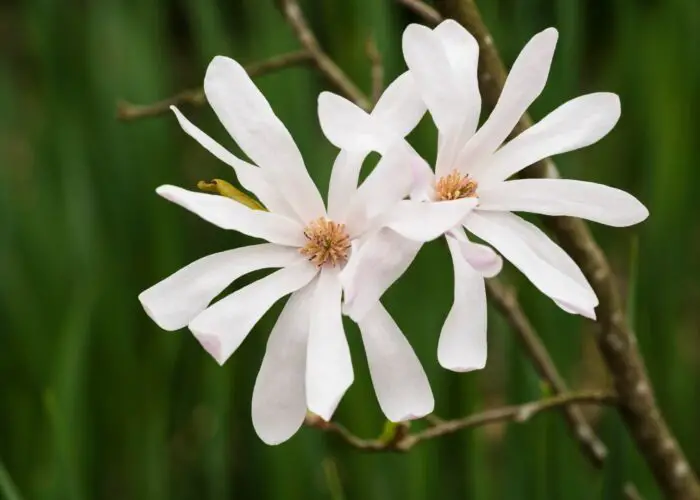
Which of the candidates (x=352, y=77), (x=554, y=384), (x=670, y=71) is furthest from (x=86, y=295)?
(x=670, y=71)

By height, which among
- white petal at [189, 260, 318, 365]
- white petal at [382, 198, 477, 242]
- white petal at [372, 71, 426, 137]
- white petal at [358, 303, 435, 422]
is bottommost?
white petal at [358, 303, 435, 422]

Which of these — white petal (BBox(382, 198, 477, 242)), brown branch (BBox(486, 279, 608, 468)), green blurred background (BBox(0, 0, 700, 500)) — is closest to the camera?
white petal (BBox(382, 198, 477, 242))

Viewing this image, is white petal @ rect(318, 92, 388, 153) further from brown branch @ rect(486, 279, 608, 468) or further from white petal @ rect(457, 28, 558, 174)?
brown branch @ rect(486, 279, 608, 468)

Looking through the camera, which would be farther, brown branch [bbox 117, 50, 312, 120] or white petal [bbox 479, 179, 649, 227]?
brown branch [bbox 117, 50, 312, 120]

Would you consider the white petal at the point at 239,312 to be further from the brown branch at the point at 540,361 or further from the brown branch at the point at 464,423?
the brown branch at the point at 540,361

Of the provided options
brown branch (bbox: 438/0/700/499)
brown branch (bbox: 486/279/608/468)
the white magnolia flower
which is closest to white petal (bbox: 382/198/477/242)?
the white magnolia flower

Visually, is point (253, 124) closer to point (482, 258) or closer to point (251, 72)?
point (482, 258)
